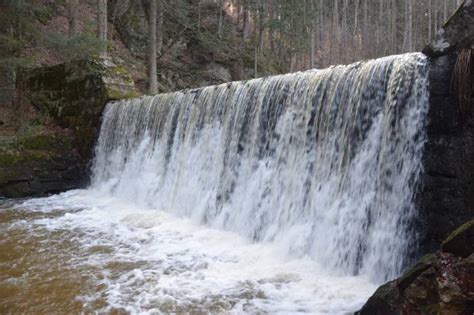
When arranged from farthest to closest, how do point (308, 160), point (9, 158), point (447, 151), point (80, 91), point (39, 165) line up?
1. point (80, 91)
2. point (39, 165)
3. point (9, 158)
4. point (308, 160)
5. point (447, 151)

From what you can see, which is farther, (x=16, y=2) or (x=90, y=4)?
Answer: (x=90, y=4)

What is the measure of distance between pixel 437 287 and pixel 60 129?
11.5 metres

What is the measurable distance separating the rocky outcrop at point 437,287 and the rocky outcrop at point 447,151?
1.58 m

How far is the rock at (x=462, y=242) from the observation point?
252cm

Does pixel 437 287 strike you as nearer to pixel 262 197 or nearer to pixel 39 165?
pixel 262 197

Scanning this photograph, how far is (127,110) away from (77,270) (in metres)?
6.36

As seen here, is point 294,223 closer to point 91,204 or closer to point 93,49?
point 91,204

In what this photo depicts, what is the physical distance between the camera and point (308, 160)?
19.1 feet

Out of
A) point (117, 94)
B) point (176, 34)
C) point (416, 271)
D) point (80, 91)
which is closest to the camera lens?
point (416, 271)

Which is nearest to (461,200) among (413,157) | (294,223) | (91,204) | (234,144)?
(413,157)

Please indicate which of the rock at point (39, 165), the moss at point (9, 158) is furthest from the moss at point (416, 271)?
the moss at point (9, 158)

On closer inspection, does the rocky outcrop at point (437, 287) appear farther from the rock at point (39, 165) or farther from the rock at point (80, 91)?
the rock at point (80, 91)

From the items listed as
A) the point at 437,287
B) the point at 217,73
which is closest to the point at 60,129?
the point at 217,73

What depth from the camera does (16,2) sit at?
36.3ft
